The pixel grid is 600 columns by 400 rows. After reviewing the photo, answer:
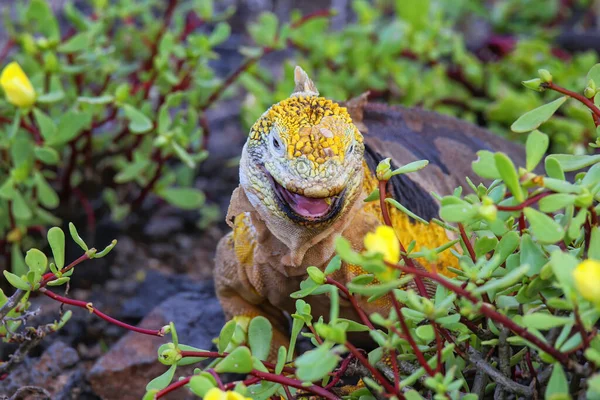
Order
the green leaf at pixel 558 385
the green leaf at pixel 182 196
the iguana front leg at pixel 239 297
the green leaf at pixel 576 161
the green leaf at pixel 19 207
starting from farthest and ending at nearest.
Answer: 1. the green leaf at pixel 182 196
2. the green leaf at pixel 19 207
3. the iguana front leg at pixel 239 297
4. the green leaf at pixel 576 161
5. the green leaf at pixel 558 385

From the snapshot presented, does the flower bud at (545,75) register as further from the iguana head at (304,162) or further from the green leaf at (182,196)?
the green leaf at (182,196)

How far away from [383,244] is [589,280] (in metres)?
0.33

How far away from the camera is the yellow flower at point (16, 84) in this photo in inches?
77.1

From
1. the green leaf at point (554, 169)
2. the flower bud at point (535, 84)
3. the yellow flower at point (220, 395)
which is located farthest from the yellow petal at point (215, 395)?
the flower bud at point (535, 84)

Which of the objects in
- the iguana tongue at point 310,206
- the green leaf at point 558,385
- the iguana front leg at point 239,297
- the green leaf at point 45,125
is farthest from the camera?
the green leaf at point 45,125

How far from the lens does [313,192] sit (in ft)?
6.02

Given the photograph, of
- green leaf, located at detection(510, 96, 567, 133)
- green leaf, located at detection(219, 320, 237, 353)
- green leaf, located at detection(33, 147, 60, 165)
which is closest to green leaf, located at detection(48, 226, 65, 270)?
green leaf, located at detection(219, 320, 237, 353)

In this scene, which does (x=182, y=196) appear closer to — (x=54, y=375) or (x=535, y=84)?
(x=54, y=375)

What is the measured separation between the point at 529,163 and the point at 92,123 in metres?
2.35

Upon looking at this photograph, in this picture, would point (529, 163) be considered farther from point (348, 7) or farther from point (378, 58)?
point (348, 7)

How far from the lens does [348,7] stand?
6723 mm

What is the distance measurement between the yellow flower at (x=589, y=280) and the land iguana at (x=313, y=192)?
0.72 meters

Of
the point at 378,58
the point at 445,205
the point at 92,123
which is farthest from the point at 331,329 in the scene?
the point at 378,58

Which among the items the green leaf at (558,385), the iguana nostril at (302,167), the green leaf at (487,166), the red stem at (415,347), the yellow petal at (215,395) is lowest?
the red stem at (415,347)
